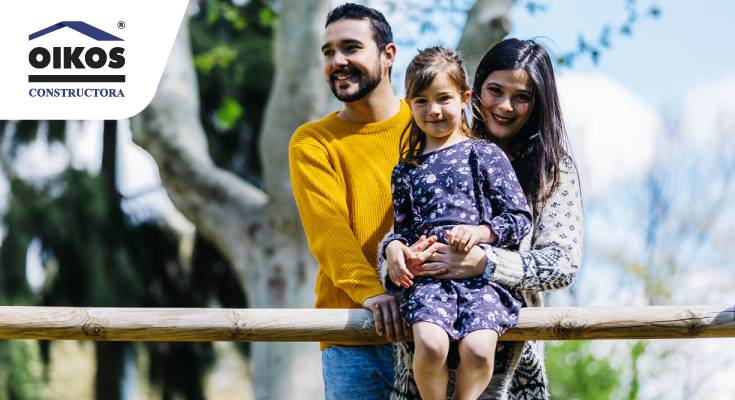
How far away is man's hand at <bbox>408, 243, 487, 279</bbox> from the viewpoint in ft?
8.38

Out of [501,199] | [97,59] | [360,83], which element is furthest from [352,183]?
[97,59]

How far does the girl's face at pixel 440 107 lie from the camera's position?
2.65 meters

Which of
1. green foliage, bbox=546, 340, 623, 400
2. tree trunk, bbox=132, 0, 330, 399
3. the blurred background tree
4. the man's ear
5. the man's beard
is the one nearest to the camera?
the man's beard

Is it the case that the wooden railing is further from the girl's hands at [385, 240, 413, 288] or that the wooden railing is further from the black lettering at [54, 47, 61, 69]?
the black lettering at [54, 47, 61, 69]

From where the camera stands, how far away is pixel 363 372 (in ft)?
9.70

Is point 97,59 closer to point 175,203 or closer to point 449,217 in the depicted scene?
point 175,203

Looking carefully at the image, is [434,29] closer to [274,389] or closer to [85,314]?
[274,389]

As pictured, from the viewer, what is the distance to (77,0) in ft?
21.0

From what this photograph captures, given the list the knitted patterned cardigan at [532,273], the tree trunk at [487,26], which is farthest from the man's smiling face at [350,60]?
the tree trunk at [487,26]

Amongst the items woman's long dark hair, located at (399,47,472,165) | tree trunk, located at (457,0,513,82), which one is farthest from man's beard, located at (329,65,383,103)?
tree trunk, located at (457,0,513,82)

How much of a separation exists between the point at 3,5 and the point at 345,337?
15.3 feet

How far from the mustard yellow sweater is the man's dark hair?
0.27m

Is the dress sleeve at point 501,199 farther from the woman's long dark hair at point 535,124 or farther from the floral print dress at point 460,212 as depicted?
the woman's long dark hair at point 535,124

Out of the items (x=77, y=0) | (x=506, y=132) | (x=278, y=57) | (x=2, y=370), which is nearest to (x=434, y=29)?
(x=278, y=57)
